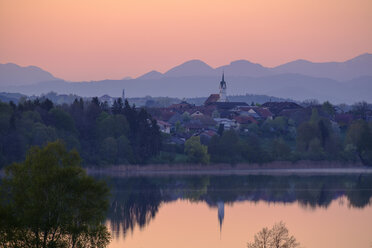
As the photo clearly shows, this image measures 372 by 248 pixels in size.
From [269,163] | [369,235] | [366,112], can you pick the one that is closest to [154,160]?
[269,163]

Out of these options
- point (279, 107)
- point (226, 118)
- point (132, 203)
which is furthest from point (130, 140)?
point (279, 107)

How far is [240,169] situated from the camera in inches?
3831

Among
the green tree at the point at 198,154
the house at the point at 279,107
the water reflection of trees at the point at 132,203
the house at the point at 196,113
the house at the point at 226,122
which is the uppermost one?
the house at the point at 279,107

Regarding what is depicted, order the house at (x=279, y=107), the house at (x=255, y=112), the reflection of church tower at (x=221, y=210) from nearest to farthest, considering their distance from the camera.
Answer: the reflection of church tower at (x=221, y=210) < the house at (x=255, y=112) < the house at (x=279, y=107)

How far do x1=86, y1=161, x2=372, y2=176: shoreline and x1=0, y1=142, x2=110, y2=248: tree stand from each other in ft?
189

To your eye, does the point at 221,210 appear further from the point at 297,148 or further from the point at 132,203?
the point at 297,148

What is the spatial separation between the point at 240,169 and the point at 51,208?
235 ft

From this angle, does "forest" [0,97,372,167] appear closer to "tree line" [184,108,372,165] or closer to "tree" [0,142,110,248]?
"tree line" [184,108,372,165]

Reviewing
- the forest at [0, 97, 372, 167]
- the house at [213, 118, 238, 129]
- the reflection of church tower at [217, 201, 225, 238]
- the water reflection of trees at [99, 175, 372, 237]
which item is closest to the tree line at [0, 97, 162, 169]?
the forest at [0, 97, 372, 167]

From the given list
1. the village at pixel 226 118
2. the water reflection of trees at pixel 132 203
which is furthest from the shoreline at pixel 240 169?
the village at pixel 226 118

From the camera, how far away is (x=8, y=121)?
82.7 meters

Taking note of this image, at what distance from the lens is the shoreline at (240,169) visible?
89.4 metres

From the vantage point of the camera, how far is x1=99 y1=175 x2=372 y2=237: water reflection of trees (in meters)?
57.6

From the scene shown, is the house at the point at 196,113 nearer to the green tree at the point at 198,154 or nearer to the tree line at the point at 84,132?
the tree line at the point at 84,132
